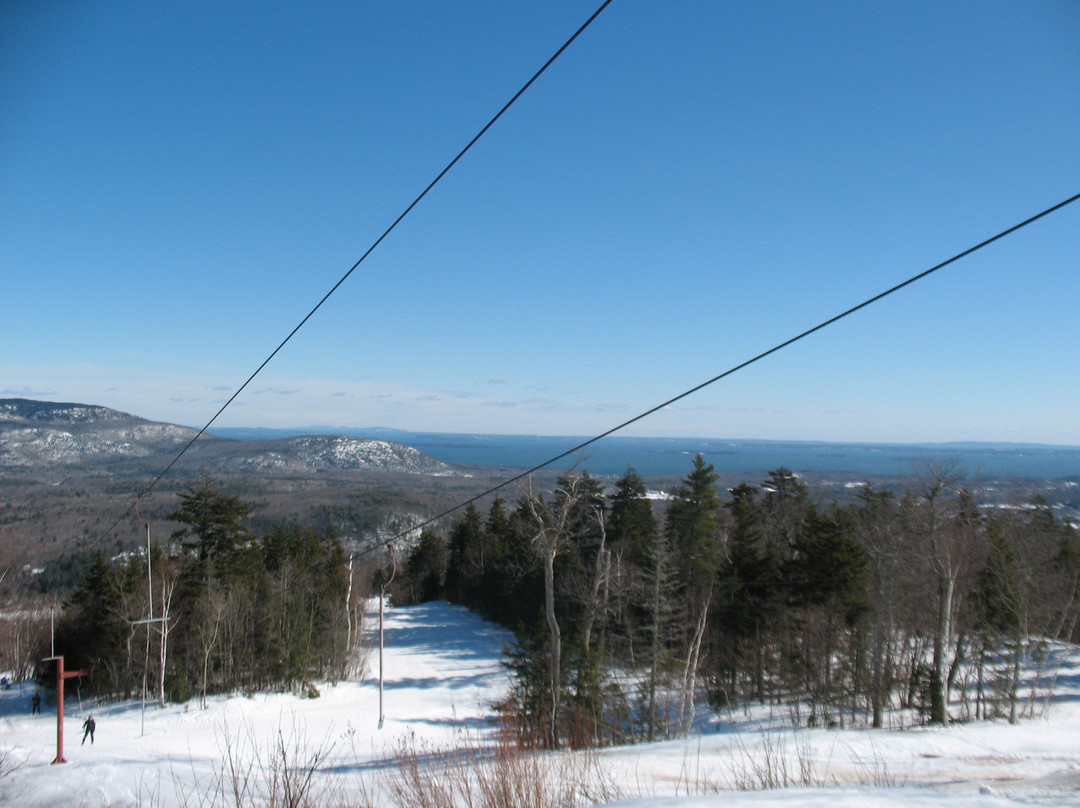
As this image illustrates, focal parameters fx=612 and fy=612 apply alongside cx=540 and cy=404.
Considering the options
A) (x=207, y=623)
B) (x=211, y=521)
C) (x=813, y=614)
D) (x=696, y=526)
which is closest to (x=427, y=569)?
(x=211, y=521)

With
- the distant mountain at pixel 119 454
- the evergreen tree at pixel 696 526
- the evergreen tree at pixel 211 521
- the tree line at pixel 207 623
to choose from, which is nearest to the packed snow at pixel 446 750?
the tree line at pixel 207 623

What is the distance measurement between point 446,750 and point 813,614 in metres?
20.0

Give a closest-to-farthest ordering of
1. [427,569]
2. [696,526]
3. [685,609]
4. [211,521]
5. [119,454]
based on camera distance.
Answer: [685,609]
[696,526]
[211,521]
[427,569]
[119,454]

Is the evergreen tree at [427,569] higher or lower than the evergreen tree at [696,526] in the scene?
lower

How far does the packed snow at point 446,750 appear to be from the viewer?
5.24 m

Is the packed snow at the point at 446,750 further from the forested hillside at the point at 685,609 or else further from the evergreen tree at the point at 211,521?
the evergreen tree at the point at 211,521

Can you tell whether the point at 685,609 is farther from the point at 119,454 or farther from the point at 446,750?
the point at 119,454

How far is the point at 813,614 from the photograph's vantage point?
21984 millimetres

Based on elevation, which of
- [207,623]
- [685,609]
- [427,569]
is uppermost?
[685,609]

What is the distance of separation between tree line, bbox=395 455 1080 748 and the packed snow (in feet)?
5.48

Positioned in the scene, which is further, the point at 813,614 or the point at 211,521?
the point at 211,521

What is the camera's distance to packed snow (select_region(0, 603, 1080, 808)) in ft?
17.2

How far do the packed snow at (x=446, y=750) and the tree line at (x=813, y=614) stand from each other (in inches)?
65.7

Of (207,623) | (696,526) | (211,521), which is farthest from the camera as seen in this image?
(211,521)
